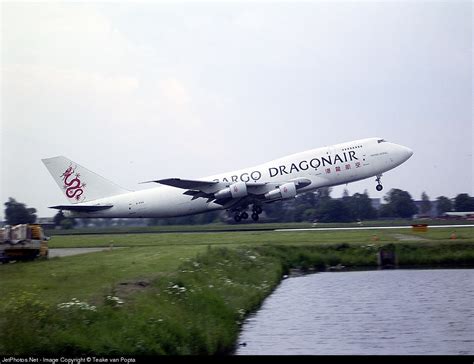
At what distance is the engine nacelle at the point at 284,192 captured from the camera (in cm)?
4996

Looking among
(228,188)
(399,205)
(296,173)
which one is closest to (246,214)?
(228,188)

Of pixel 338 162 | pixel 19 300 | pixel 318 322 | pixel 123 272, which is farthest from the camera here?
pixel 338 162

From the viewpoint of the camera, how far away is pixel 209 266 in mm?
29031

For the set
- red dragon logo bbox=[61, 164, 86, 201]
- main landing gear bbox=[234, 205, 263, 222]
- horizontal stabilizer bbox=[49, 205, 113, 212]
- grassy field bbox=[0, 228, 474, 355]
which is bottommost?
grassy field bbox=[0, 228, 474, 355]

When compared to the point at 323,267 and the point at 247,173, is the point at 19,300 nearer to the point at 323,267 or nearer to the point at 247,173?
the point at 323,267

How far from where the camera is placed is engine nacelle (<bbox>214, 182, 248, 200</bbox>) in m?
50.1

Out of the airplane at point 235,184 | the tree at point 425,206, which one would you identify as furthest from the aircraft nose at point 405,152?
the tree at point 425,206

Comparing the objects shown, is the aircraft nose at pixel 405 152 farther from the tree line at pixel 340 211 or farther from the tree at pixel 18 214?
the tree at pixel 18 214

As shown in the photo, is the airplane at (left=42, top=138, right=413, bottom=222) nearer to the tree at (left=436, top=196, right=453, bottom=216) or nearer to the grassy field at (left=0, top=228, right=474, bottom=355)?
the grassy field at (left=0, top=228, right=474, bottom=355)

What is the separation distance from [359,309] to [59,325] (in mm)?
12570

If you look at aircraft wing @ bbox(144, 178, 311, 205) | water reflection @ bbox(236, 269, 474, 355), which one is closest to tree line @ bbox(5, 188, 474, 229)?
aircraft wing @ bbox(144, 178, 311, 205)

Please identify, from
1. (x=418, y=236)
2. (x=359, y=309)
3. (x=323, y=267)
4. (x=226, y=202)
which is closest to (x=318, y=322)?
(x=359, y=309)

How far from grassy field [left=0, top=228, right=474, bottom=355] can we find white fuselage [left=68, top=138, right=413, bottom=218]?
25.0ft

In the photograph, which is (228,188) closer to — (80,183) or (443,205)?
(80,183)
